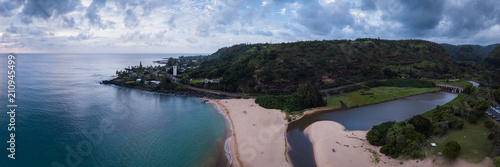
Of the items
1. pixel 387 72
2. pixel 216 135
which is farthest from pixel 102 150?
pixel 387 72

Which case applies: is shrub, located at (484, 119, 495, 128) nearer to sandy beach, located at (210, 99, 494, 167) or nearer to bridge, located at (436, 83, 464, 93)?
sandy beach, located at (210, 99, 494, 167)

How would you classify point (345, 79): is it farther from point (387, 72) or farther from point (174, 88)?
point (174, 88)

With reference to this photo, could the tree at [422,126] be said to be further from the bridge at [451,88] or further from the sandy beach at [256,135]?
the bridge at [451,88]

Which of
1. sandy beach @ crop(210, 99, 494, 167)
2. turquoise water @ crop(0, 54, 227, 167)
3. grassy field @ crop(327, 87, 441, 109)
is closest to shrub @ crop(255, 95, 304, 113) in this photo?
sandy beach @ crop(210, 99, 494, 167)

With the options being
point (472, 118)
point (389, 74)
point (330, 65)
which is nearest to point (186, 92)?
point (330, 65)

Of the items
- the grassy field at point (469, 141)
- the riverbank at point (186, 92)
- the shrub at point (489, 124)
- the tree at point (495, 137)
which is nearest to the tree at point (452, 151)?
the grassy field at point (469, 141)
